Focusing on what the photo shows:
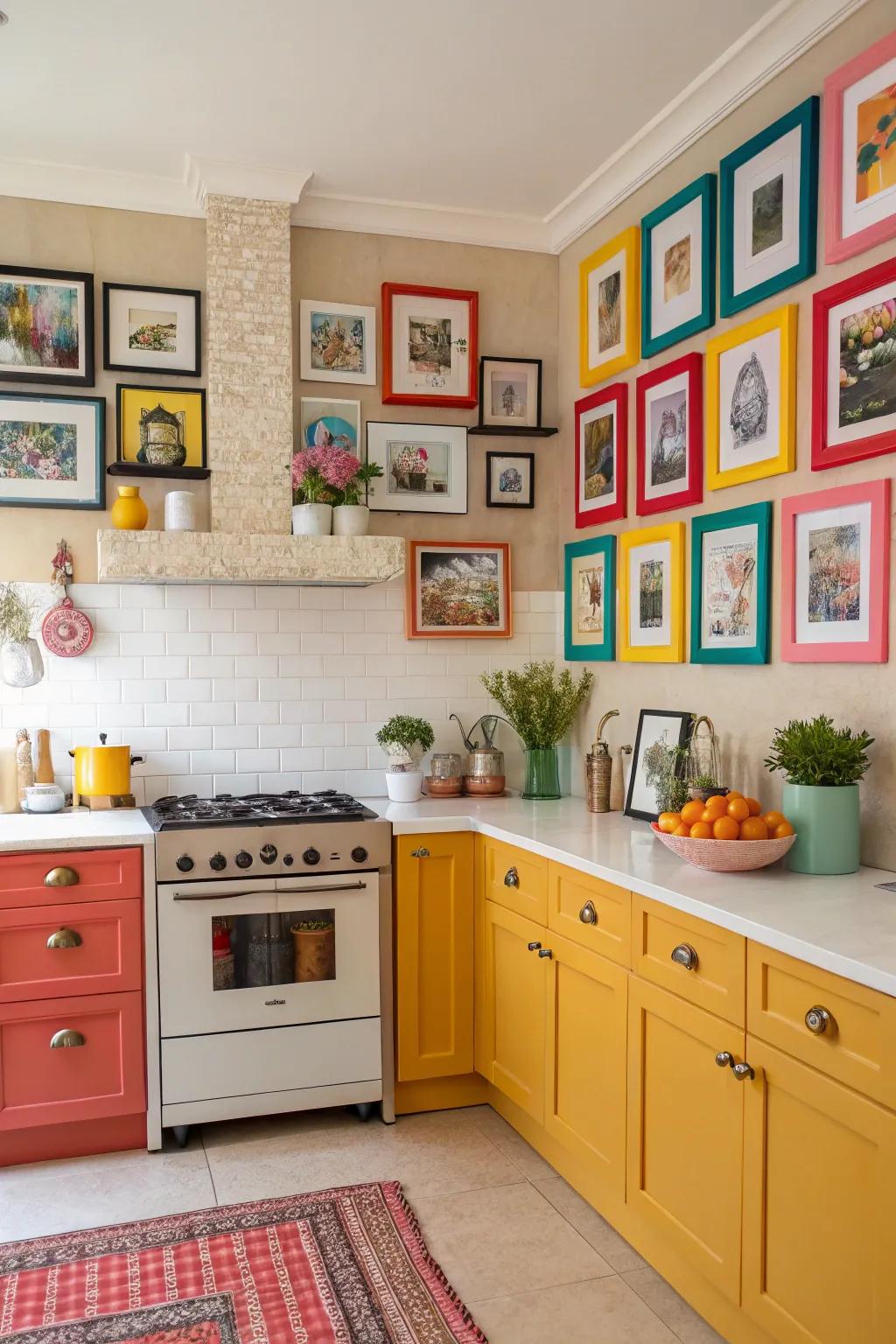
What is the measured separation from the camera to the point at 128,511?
3.64 meters

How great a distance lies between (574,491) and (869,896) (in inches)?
88.0

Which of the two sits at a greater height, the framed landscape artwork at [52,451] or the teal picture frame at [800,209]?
the teal picture frame at [800,209]

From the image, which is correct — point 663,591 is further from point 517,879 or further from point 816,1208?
point 816,1208

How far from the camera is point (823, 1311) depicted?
190 centimetres

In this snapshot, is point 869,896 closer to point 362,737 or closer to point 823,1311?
point 823,1311

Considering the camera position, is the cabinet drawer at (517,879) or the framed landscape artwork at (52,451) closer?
the cabinet drawer at (517,879)

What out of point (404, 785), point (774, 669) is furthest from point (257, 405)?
point (774, 669)

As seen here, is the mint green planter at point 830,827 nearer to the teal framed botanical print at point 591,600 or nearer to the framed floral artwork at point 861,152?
the framed floral artwork at point 861,152

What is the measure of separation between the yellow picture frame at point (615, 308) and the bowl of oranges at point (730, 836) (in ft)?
5.85

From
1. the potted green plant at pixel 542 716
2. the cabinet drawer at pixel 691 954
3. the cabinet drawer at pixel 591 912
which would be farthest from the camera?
the potted green plant at pixel 542 716

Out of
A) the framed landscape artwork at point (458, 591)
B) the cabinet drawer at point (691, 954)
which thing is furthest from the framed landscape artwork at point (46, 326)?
the cabinet drawer at point (691, 954)

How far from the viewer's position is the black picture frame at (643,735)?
3332mm

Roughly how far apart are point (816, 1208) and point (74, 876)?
7.12ft

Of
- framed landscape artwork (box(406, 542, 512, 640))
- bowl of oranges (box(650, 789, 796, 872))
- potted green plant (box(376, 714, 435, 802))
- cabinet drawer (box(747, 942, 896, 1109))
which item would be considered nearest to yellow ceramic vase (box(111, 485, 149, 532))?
framed landscape artwork (box(406, 542, 512, 640))
